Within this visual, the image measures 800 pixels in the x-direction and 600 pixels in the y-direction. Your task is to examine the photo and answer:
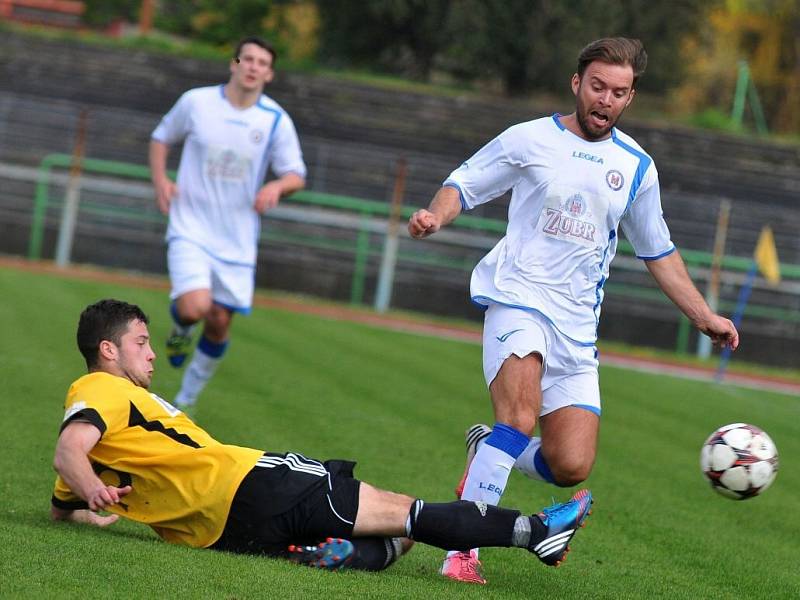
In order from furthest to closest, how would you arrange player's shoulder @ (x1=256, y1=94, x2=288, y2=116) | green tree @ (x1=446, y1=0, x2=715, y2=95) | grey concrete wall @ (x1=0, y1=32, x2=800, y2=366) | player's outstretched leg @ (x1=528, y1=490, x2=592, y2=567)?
green tree @ (x1=446, y1=0, x2=715, y2=95)
grey concrete wall @ (x1=0, y1=32, x2=800, y2=366)
player's shoulder @ (x1=256, y1=94, x2=288, y2=116)
player's outstretched leg @ (x1=528, y1=490, x2=592, y2=567)

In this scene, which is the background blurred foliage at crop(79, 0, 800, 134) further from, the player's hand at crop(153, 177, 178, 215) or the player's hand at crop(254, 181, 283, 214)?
the player's hand at crop(254, 181, 283, 214)

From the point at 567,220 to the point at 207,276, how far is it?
12.8ft

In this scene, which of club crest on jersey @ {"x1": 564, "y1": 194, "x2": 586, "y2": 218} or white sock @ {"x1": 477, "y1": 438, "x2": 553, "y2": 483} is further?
white sock @ {"x1": 477, "y1": 438, "x2": 553, "y2": 483}

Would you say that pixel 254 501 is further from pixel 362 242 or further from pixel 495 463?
pixel 362 242

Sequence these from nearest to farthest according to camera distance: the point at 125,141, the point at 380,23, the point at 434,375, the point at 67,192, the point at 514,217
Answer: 1. the point at 514,217
2. the point at 434,375
3. the point at 67,192
4. the point at 125,141
5. the point at 380,23

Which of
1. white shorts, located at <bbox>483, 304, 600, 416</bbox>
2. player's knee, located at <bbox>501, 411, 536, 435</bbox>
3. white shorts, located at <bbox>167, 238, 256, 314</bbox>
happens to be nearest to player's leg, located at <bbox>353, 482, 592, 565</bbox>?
player's knee, located at <bbox>501, 411, 536, 435</bbox>

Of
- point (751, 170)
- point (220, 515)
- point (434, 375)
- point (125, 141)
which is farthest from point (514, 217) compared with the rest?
point (751, 170)

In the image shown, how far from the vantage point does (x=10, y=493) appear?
241 inches

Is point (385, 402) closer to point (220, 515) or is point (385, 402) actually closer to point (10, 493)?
point (10, 493)

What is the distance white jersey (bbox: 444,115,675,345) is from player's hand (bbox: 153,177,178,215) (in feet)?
12.2

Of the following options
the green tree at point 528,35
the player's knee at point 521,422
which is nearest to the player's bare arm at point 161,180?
the player's knee at point 521,422

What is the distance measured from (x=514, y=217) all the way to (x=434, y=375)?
314 inches

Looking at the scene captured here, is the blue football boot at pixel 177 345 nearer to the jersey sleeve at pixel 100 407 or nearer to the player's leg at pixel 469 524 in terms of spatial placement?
the jersey sleeve at pixel 100 407

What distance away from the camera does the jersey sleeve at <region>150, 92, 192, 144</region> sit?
952cm
